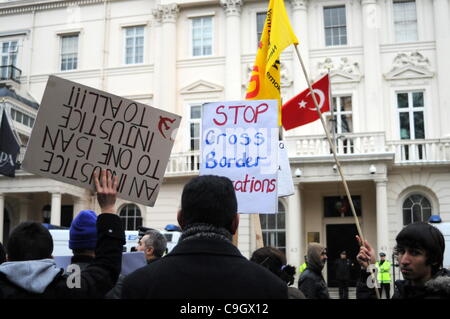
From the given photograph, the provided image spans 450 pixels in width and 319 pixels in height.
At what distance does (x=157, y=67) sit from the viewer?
25.0m

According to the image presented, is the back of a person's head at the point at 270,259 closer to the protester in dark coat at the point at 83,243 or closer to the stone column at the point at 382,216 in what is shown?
the protester in dark coat at the point at 83,243

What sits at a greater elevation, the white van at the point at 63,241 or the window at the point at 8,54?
the window at the point at 8,54

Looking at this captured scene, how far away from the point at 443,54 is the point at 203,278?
22.3m

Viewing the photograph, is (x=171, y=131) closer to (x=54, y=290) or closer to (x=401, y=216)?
(x=54, y=290)

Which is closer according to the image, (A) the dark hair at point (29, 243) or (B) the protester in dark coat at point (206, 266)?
(B) the protester in dark coat at point (206, 266)

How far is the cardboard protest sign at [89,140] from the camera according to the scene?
161 inches

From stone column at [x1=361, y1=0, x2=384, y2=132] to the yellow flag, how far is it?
13.6 metres

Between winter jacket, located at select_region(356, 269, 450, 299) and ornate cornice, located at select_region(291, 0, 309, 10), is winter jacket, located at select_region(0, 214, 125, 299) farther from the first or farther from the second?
ornate cornice, located at select_region(291, 0, 309, 10)

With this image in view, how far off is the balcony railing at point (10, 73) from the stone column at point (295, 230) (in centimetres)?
1487

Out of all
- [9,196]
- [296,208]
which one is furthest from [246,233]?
[9,196]

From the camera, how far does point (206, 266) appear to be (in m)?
2.37

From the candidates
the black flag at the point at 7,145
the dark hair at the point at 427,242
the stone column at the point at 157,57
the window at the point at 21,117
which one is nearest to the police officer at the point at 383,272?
the black flag at the point at 7,145

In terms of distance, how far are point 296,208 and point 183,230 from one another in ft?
60.8

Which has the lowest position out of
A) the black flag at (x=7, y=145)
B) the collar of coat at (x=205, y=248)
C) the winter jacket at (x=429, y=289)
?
the winter jacket at (x=429, y=289)
